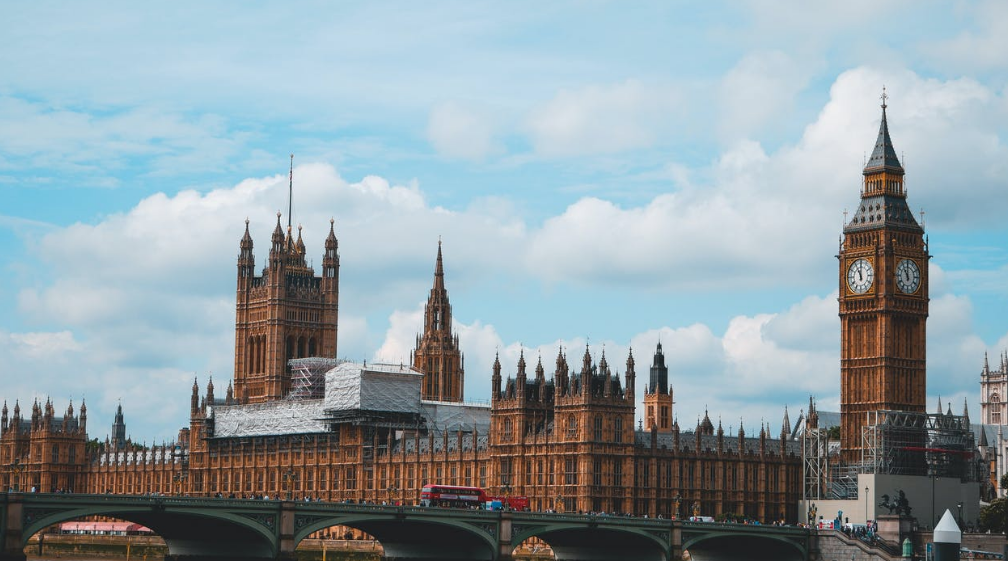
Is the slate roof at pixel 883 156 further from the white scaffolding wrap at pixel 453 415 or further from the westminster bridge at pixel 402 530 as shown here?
the white scaffolding wrap at pixel 453 415

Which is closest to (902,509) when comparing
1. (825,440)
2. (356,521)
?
(825,440)

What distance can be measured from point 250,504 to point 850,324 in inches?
2708

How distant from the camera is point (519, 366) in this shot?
532 ft

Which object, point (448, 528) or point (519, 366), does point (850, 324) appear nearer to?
point (519, 366)

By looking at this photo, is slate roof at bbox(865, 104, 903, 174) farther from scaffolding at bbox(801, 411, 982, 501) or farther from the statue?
the statue

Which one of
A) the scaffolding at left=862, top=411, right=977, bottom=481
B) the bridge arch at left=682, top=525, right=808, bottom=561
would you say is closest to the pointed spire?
the scaffolding at left=862, top=411, right=977, bottom=481

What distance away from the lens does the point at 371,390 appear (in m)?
186

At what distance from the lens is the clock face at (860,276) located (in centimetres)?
15375

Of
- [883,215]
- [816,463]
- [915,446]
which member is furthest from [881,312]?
[816,463]

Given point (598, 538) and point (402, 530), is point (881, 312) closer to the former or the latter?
point (598, 538)

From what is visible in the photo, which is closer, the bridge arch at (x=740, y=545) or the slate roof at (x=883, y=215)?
the bridge arch at (x=740, y=545)

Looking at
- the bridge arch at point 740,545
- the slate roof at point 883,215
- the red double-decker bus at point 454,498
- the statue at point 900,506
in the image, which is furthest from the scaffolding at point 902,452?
the red double-decker bus at point 454,498

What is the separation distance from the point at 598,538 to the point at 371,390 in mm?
62762

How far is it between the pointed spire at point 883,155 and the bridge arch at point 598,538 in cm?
4748
